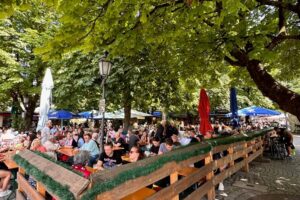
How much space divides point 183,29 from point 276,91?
320 cm

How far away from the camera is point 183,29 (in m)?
6.45

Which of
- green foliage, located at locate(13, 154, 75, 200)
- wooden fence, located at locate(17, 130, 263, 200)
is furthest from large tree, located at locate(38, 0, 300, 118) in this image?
wooden fence, located at locate(17, 130, 263, 200)

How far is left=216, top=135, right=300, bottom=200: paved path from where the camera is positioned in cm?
612

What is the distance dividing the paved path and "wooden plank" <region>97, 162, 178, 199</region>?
2.60 meters

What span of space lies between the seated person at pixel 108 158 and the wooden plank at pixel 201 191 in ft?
8.36

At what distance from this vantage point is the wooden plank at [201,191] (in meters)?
4.69

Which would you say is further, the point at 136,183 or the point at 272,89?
the point at 272,89

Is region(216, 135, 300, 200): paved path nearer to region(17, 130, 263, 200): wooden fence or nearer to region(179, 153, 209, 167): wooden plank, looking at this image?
region(17, 130, 263, 200): wooden fence

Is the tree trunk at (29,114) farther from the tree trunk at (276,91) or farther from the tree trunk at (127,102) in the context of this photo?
the tree trunk at (276,91)

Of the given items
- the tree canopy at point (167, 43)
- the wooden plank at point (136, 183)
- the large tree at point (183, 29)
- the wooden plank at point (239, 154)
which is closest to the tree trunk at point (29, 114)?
the tree canopy at point (167, 43)

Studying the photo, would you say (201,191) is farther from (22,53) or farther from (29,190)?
(22,53)

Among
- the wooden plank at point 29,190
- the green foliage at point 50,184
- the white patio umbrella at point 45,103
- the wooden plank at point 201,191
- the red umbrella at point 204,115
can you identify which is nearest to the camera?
the green foliage at point 50,184

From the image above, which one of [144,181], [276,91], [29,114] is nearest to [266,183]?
[276,91]

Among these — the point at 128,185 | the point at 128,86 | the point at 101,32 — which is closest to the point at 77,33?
the point at 101,32
